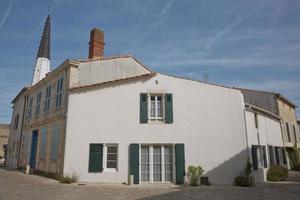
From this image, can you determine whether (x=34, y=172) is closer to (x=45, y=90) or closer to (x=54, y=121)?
(x=54, y=121)

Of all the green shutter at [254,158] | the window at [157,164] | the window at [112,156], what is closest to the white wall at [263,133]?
the green shutter at [254,158]

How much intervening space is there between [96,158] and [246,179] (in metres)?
7.45

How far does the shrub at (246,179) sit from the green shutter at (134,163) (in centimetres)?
495

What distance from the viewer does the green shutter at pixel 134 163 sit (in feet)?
41.7

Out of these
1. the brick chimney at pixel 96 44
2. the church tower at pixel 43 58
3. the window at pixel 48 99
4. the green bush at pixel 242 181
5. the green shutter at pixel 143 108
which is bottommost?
the green bush at pixel 242 181

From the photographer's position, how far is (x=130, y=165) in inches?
506

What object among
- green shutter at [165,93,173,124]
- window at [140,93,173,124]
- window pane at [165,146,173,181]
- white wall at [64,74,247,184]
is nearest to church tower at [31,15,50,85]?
white wall at [64,74,247,184]

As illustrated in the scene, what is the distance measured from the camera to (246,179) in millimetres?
12789

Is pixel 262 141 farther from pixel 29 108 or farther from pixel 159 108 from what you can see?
pixel 29 108

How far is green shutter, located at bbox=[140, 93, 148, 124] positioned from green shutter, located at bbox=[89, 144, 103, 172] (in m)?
2.50

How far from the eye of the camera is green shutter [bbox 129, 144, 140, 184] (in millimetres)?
12703

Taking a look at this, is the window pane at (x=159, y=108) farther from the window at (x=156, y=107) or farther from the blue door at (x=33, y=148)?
the blue door at (x=33, y=148)

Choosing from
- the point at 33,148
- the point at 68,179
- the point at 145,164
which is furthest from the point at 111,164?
the point at 33,148

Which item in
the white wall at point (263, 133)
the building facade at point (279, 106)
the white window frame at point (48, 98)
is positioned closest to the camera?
the white wall at point (263, 133)
